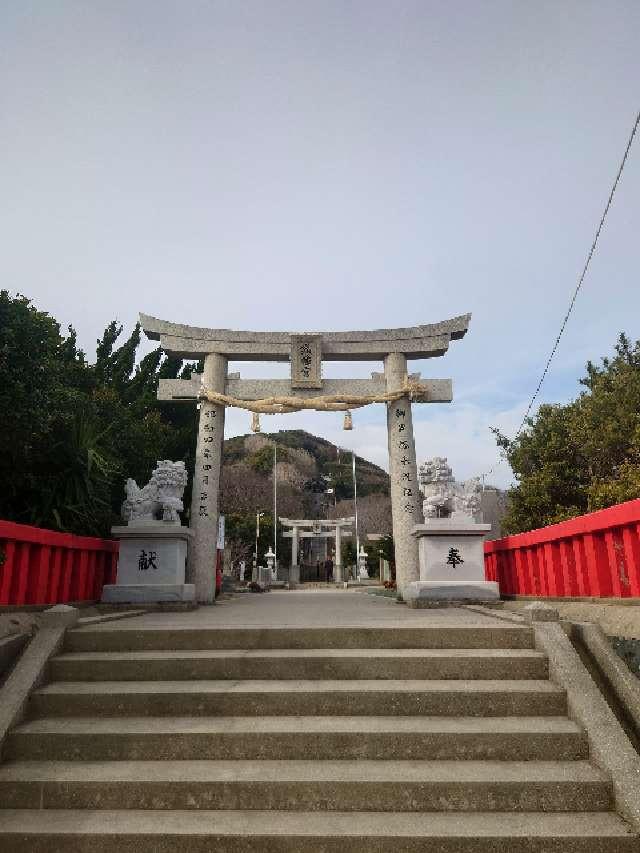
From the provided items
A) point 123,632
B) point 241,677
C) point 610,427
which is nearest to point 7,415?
point 123,632

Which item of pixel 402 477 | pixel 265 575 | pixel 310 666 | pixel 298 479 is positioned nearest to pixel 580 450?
pixel 402 477

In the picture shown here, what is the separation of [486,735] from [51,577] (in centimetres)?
528

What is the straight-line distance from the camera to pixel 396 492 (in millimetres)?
9992

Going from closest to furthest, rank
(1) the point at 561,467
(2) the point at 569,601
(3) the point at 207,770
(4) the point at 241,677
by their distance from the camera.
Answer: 1. (3) the point at 207,770
2. (4) the point at 241,677
3. (2) the point at 569,601
4. (1) the point at 561,467

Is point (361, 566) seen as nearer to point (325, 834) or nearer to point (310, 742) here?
point (310, 742)

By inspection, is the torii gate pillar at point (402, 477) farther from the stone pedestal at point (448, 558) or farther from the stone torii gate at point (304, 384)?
the stone pedestal at point (448, 558)

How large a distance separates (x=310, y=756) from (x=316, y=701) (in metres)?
0.40

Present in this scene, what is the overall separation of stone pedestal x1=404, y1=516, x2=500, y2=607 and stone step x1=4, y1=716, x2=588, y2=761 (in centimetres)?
491

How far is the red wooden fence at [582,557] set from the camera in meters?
4.28

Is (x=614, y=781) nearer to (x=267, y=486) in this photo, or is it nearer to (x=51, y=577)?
(x=51, y=577)

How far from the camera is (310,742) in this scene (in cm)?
307

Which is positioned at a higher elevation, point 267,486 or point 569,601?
point 267,486

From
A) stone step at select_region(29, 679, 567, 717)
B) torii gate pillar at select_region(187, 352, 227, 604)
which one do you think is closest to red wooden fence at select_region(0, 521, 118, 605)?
torii gate pillar at select_region(187, 352, 227, 604)

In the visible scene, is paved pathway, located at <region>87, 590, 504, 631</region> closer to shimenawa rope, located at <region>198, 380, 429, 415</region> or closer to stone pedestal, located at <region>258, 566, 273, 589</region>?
shimenawa rope, located at <region>198, 380, 429, 415</region>
